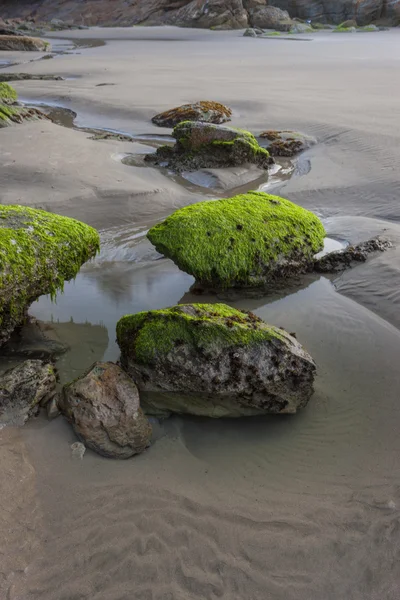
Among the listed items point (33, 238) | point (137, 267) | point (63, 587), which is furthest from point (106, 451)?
point (137, 267)

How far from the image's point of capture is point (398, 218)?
711 cm

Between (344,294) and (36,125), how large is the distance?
794cm

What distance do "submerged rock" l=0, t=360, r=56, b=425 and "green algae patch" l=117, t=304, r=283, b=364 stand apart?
2.21 feet

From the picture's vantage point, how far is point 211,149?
30.6 feet

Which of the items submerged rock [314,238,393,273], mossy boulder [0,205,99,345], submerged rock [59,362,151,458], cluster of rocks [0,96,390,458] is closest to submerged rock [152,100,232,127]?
submerged rock [314,238,393,273]

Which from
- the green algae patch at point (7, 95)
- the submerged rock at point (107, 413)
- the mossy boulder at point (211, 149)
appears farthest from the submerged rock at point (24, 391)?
the green algae patch at point (7, 95)

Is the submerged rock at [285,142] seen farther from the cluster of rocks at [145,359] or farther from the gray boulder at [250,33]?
the gray boulder at [250,33]

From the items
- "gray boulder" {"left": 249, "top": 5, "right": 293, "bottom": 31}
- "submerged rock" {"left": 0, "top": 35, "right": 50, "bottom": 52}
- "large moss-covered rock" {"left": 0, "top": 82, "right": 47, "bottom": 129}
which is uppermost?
"gray boulder" {"left": 249, "top": 5, "right": 293, "bottom": 31}

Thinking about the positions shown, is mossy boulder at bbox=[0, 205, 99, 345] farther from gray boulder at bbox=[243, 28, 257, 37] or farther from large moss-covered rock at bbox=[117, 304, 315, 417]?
gray boulder at bbox=[243, 28, 257, 37]

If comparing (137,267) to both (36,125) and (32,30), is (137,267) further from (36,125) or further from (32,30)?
(32,30)

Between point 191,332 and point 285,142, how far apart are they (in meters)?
7.41

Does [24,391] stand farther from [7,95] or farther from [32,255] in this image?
[7,95]

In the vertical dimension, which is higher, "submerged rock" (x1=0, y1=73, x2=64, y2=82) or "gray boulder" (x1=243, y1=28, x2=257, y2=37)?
"gray boulder" (x1=243, y1=28, x2=257, y2=37)

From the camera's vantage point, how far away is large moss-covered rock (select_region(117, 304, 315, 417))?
12.5 ft
